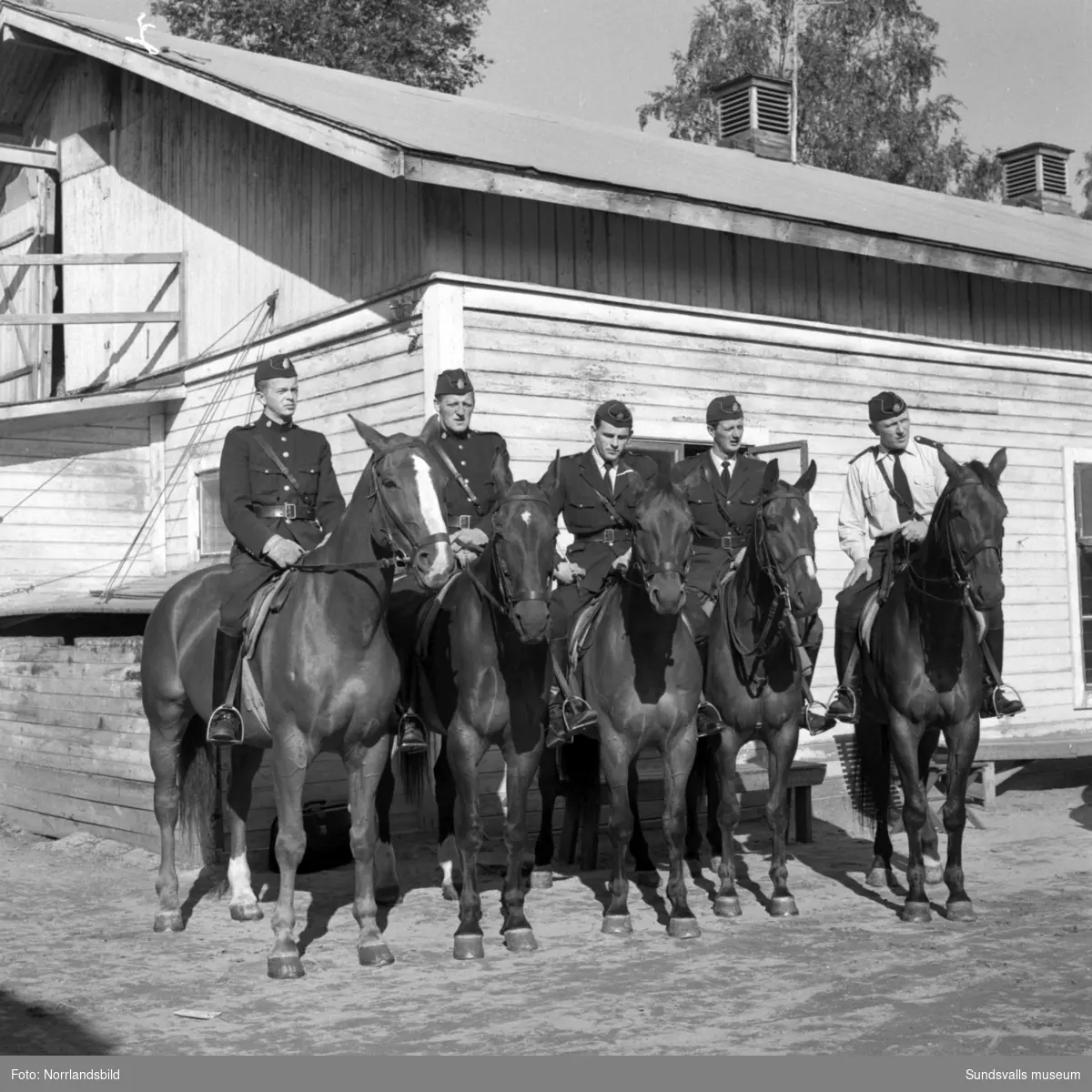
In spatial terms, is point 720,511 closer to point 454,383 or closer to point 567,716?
point 567,716

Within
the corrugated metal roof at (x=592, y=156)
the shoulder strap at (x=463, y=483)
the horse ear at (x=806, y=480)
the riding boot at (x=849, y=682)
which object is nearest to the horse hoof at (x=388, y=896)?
the shoulder strap at (x=463, y=483)

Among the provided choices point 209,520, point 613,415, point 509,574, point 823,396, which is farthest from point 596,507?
point 209,520

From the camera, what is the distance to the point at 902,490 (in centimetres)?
884

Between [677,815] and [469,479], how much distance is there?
2.17 metres

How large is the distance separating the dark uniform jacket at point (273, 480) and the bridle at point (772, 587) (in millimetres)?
2345

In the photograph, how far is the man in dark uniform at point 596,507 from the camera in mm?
8273

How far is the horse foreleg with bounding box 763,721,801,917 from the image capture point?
26.7ft

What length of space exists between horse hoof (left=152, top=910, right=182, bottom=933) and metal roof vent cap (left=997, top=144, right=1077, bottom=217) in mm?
17474

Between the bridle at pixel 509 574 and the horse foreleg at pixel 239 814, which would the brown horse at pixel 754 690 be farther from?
the horse foreleg at pixel 239 814

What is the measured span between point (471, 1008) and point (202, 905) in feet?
10.3

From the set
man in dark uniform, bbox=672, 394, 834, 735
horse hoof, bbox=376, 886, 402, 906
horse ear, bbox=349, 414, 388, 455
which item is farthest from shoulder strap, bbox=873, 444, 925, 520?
horse hoof, bbox=376, 886, 402, 906

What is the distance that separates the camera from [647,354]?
11.4m

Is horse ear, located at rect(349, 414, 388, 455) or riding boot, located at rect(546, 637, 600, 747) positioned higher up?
horse ear, located at rect(349, 414, 388, 455)

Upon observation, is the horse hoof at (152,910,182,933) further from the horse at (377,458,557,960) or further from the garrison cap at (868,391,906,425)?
the garrison cap at (868,391,906,425)
